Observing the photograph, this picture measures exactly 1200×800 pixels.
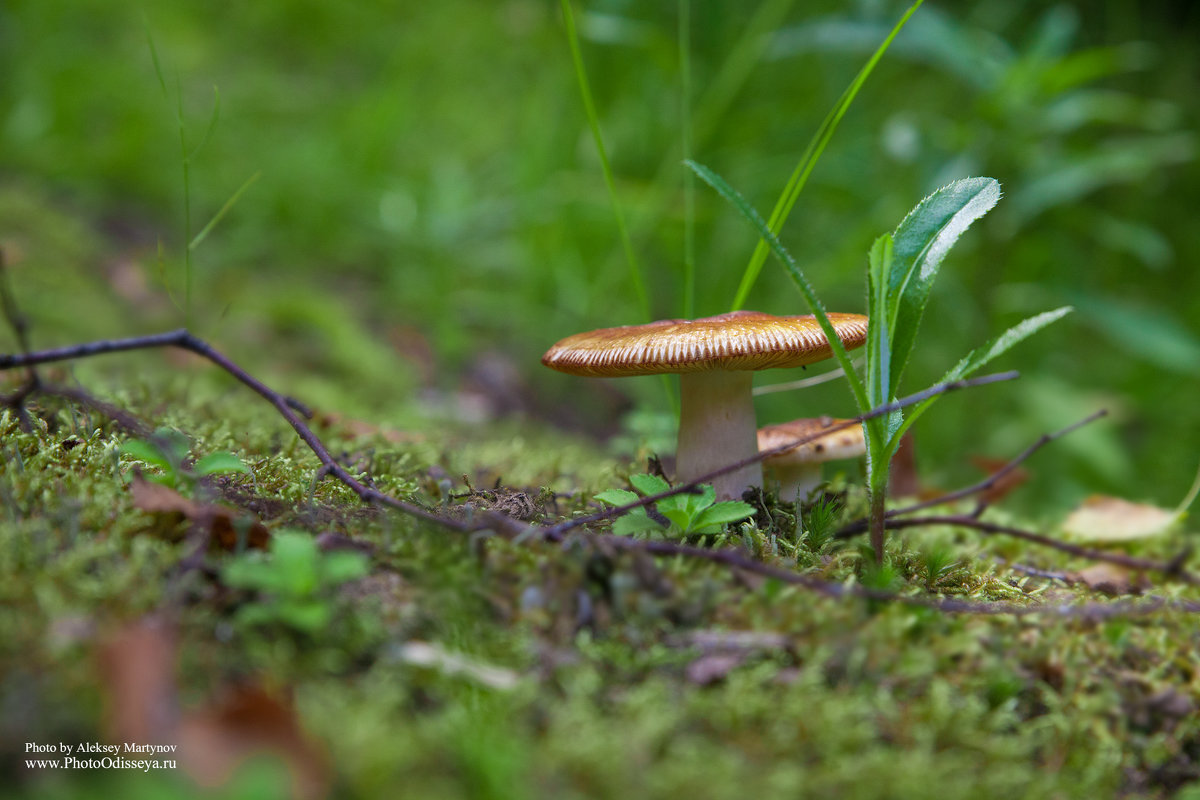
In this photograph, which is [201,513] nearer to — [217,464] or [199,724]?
[217,464]

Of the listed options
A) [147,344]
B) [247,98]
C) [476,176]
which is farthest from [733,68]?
[247,98]

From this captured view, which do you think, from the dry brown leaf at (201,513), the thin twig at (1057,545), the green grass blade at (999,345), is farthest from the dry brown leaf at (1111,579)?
the dry brown leaf at (201,513)

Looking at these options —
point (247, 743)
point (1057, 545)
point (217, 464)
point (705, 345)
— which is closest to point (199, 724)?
point (247, 743)

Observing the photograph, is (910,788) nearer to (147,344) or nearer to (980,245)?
(147,344)

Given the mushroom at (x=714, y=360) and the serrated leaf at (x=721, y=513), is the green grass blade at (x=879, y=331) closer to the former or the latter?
the mushroom at (x=714, y=360)

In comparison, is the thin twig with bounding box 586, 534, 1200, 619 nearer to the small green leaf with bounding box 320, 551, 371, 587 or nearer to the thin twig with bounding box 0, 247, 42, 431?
the small green leaf with bounding box 320, 551, 371, 587

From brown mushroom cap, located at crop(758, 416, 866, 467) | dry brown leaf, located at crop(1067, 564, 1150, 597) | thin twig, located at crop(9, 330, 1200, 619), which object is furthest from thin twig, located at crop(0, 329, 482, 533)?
dry brown leaf, located at crop(1067, 564, 1150, 597)
